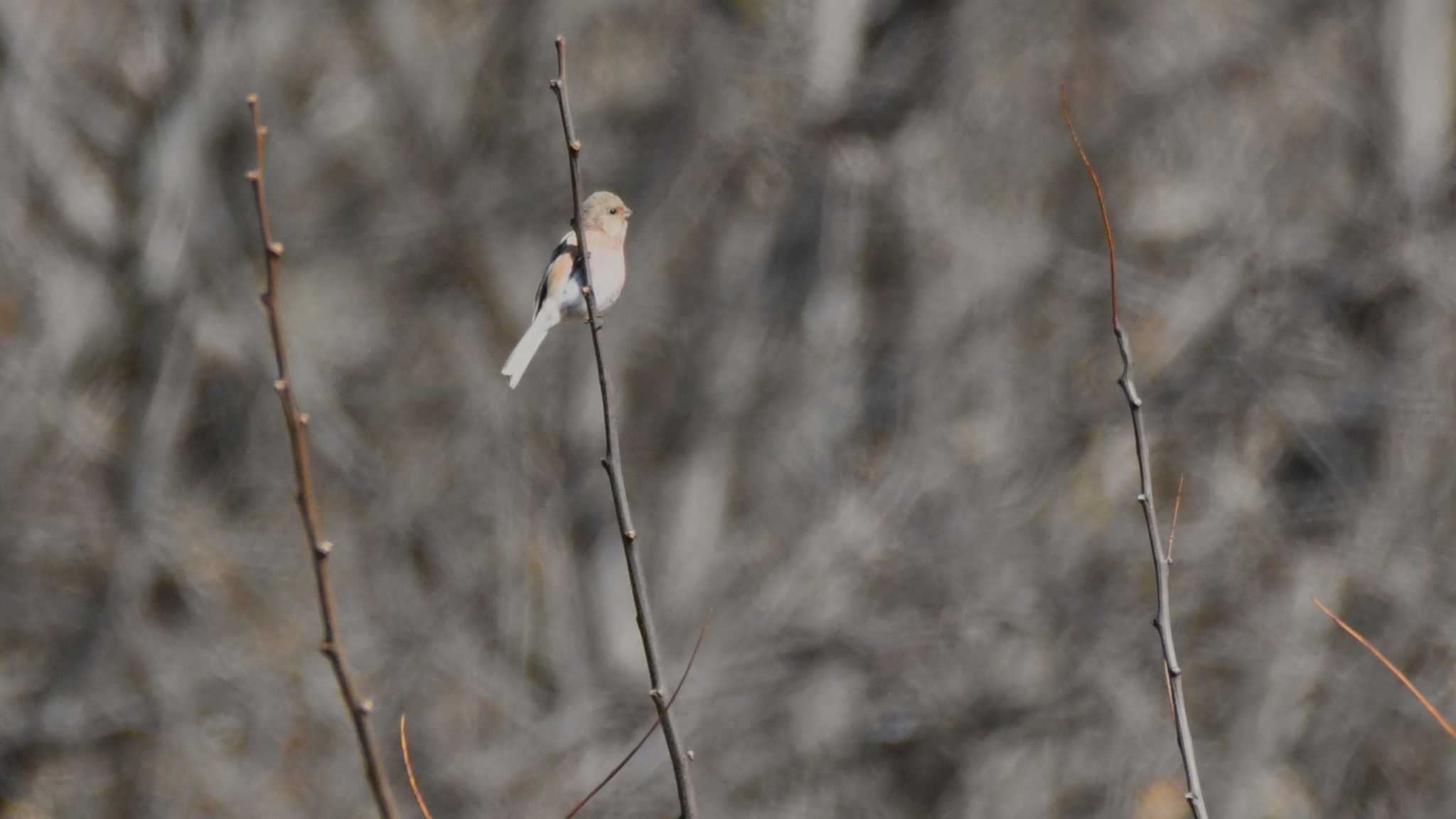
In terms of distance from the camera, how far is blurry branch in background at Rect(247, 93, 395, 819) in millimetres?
1045

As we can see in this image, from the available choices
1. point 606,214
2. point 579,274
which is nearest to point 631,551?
point 579,274

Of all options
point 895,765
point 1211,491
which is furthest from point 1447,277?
point 895,765

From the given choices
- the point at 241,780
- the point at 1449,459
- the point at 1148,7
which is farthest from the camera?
the point at 1148,7

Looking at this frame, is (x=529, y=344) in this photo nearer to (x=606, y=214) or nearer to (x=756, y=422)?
(x=606, y=214)

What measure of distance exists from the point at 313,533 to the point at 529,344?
82.7 inches

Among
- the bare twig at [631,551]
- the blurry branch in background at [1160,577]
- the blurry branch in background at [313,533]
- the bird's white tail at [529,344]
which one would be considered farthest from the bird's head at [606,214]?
the blurry branch in background at [313,533]

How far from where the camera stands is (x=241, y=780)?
6.24 metres

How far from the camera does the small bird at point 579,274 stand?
324cm

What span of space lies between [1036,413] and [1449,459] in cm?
200

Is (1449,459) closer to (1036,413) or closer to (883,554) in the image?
(1036,413)

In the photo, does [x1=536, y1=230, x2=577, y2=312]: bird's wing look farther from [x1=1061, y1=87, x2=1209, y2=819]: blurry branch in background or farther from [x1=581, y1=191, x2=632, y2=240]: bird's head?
[x1=1061, y1=87, x2=1209, y2=819]: blurry branch in background

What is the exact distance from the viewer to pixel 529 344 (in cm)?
313

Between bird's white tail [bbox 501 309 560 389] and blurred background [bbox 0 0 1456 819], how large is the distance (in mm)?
2886

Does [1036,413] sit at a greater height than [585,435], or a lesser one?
lesser
